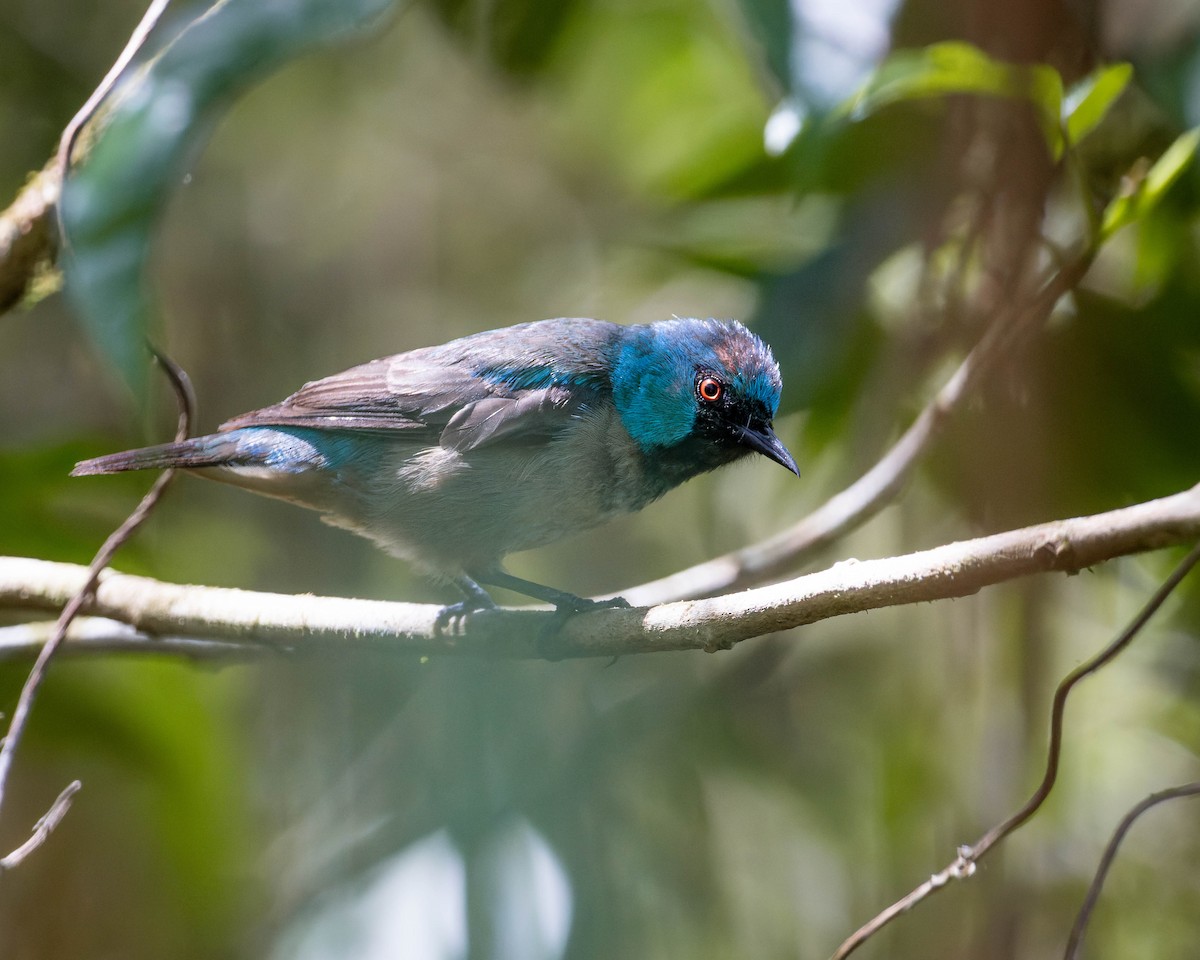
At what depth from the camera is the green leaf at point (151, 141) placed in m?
2.69

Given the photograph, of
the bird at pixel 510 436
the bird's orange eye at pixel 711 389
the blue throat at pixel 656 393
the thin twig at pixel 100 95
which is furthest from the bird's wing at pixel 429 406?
the thin twig at pixel 100 95

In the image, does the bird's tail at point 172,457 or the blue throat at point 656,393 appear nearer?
the bird's tail at point 172,457

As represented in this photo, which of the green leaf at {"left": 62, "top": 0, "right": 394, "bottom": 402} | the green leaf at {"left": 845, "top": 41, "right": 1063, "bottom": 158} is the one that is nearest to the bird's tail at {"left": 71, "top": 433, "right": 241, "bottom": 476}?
the green leaf at {"left": 62, "top": 0, "right": 394, "bottom": 402}

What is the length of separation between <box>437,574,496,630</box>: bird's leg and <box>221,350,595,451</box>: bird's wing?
0.55 metres

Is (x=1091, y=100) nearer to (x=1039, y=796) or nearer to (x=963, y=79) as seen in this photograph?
(x=963, y=79)

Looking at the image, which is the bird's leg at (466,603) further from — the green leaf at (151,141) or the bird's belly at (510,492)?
the green leaf at (151,141)

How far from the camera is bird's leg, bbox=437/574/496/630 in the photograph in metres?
3.34

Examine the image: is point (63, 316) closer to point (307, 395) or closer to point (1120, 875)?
point (307, 395)

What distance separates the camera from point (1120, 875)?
4445 millimetres

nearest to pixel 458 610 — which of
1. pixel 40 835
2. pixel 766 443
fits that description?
pixel 766 443

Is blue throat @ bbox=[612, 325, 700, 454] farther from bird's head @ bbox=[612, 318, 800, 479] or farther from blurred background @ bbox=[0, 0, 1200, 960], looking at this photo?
blurred background @ bbox=[0, 0, 1200, 960]

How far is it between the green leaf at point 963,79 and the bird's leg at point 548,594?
1657 millimetres

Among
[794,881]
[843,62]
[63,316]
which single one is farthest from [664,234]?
[63,316]

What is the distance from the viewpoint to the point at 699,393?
12.7 ft
